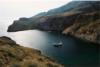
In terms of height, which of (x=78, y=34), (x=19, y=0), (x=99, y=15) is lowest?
(x=78, y=34)

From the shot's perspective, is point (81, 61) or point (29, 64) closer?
point (29, 64)

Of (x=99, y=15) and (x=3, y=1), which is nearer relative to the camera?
(x=3, y=1)

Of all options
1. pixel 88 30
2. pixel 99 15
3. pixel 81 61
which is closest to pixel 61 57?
pixel 81 61

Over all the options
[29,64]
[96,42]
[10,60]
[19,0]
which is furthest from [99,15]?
[29,64]

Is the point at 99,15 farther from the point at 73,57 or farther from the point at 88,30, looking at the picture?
the point at 73,57

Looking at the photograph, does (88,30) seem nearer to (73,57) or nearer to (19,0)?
(19,0)

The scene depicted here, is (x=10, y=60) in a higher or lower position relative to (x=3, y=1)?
lower

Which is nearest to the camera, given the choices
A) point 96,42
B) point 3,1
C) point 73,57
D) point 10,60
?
point 10,60

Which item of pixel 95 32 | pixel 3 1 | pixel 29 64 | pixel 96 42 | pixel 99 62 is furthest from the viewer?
pixel 95 32

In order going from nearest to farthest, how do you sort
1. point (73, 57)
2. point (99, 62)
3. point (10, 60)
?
point (10, 60) → point (99, 62) → point (73, 57)
